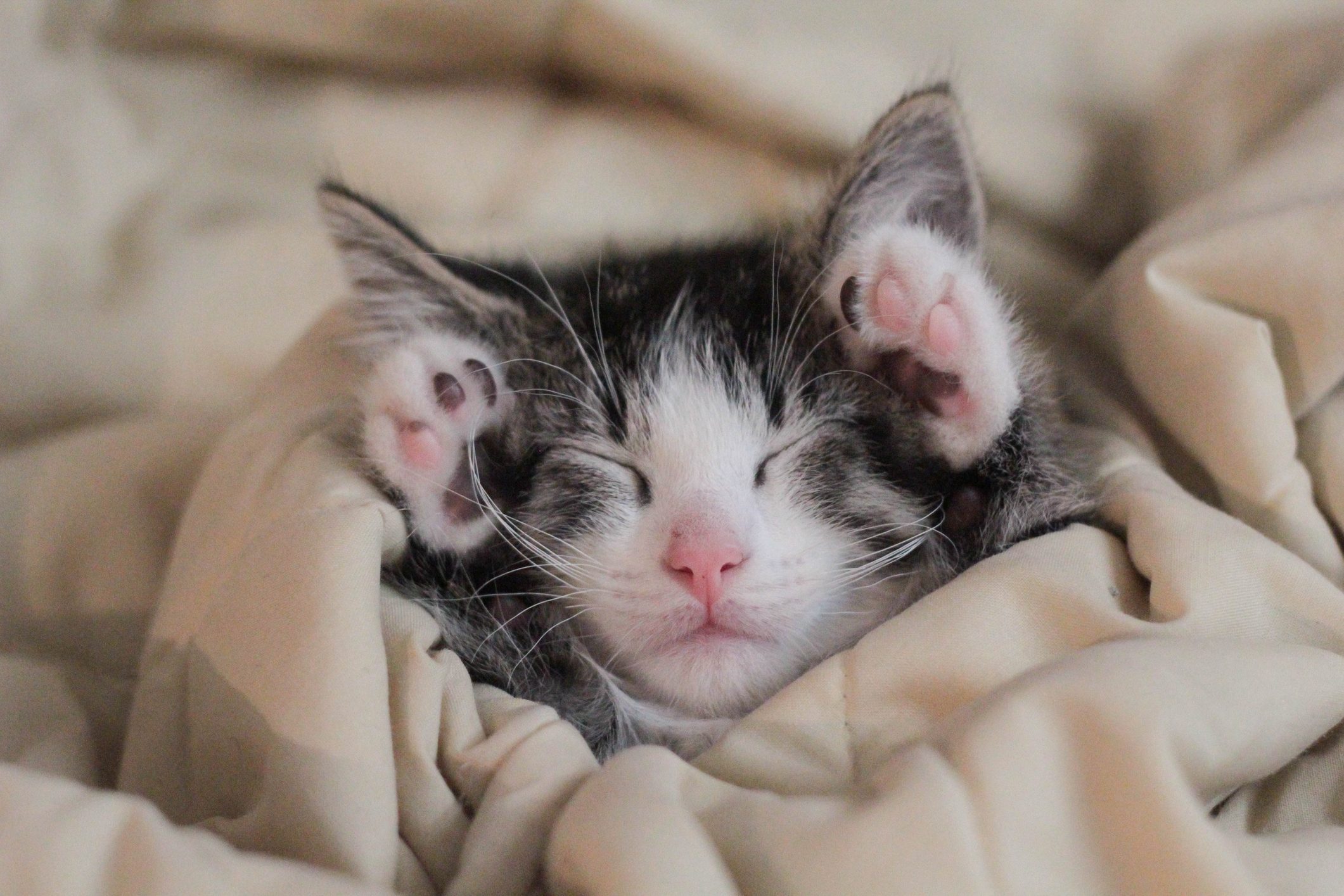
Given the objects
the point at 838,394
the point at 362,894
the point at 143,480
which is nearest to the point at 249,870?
the point at 362,894

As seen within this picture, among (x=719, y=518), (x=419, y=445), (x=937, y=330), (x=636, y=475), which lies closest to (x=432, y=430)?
(x=419, y=445)

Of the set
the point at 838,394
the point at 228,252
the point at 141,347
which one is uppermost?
the point at 838,394

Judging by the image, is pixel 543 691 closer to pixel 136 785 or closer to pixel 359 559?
pixel 359 559

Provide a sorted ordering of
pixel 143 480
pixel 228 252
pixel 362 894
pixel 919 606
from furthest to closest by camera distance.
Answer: pixel 228 252, pixel 143 480, pixel 919 606, pixel 362 894

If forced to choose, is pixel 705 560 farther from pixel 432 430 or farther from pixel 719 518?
pixel 432 430

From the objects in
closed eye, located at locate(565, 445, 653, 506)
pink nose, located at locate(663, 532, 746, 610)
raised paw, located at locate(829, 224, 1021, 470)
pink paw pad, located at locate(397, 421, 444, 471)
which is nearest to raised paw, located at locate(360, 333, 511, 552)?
pink paw pad, located at locate(397, 421, 444, 471)
